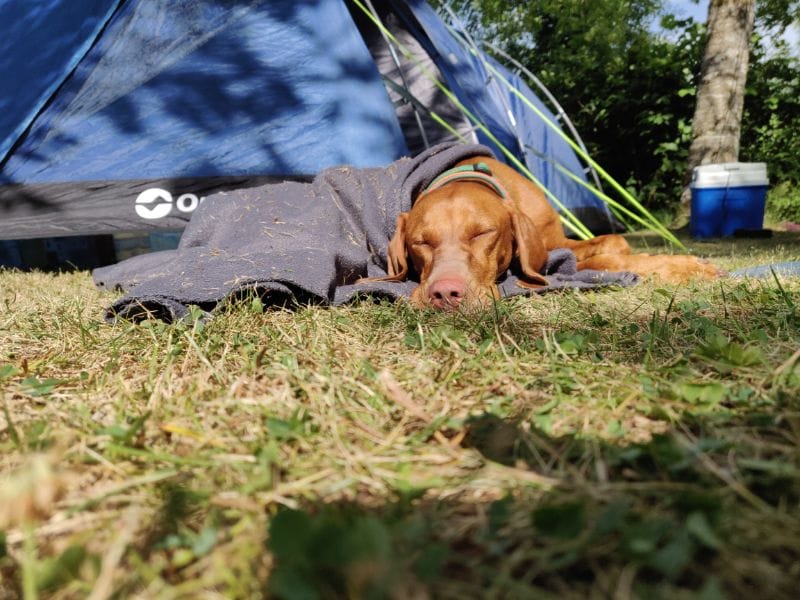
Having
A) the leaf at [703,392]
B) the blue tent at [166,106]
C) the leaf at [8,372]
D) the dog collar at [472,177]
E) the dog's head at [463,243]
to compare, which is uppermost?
the blue tent at [166,106]

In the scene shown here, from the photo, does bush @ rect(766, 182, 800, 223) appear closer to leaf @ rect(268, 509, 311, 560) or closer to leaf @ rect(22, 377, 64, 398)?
leaf @ rect(22, 377, 64, 398)

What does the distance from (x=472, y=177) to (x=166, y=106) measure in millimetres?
2194

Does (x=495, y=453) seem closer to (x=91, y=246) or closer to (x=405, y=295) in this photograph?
(x=405, y=295)

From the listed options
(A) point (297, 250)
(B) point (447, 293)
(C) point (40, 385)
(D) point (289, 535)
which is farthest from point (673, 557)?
(A) point (297, 250)

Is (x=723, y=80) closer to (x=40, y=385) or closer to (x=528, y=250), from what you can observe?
(x=528, y=250)

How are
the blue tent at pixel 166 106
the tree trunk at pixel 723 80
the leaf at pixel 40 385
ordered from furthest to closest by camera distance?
the tree trunk at pixel 723 80 → the blue tent at pixel 166 106 → the leaf at pixel 40 385

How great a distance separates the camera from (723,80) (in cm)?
665

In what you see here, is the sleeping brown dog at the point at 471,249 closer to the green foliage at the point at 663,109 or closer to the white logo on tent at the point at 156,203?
the white logo on tent at the point at 156,203

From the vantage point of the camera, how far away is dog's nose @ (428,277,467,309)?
2.21 m

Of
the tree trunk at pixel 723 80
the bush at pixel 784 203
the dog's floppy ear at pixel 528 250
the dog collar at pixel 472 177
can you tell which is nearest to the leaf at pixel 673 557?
the dog's floppy ear at pixel 528 250

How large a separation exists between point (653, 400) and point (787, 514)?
409 mm

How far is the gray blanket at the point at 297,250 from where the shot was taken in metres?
2.09

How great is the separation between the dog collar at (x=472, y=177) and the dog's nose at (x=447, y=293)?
3.01 ft

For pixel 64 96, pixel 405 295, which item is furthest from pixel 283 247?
pixel 64 96
